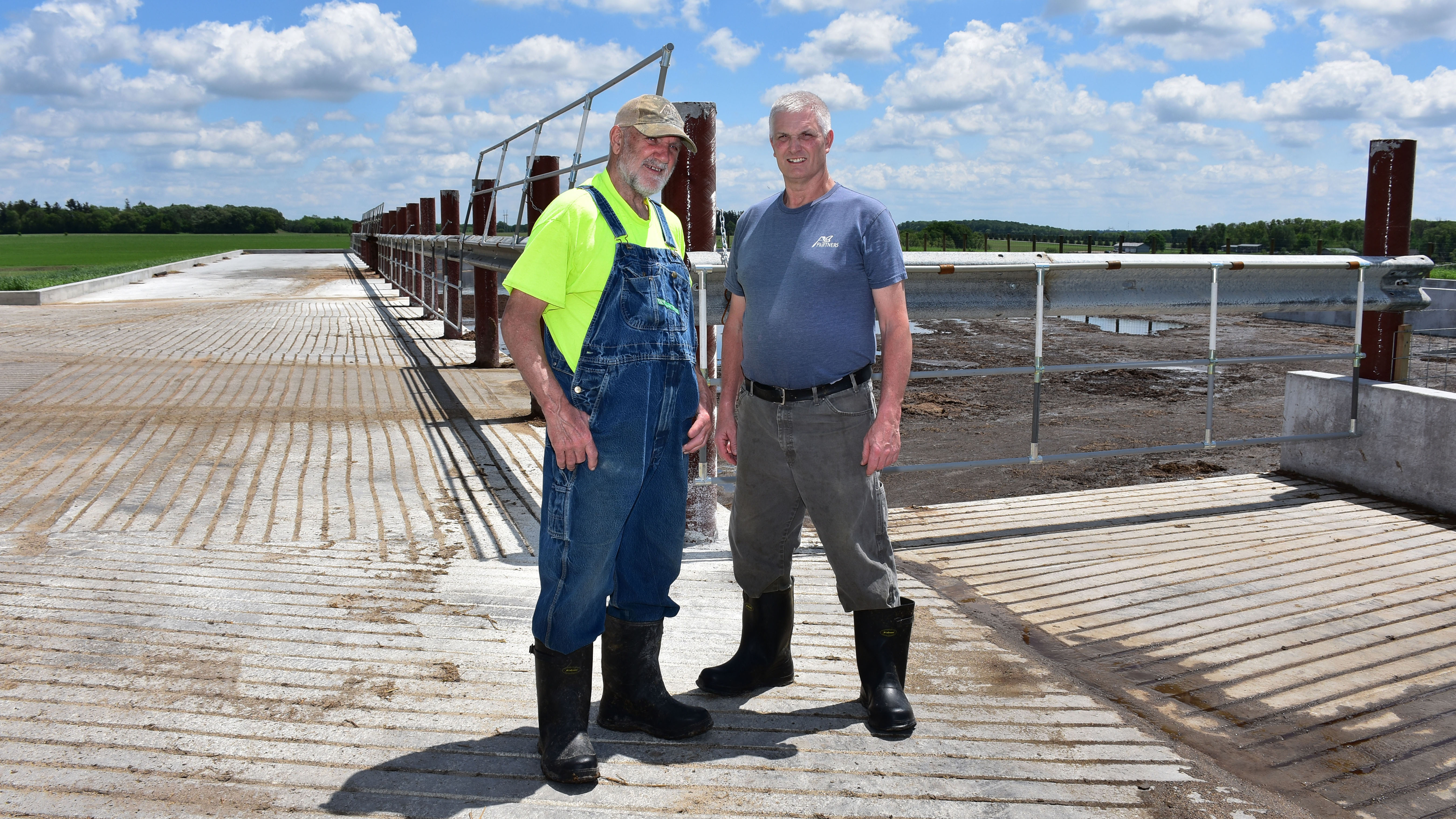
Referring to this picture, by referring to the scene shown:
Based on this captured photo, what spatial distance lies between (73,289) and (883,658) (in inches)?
1147

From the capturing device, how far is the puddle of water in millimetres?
29469

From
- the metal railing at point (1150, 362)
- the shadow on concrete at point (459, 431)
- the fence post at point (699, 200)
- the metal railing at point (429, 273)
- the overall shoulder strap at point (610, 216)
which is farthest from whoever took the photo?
the metal railing at point (429, 273)

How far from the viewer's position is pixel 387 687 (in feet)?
11.2

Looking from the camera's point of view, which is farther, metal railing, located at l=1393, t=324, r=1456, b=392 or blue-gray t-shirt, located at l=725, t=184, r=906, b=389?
metal railing, located at l=1393, t=324, r=1456, b=392

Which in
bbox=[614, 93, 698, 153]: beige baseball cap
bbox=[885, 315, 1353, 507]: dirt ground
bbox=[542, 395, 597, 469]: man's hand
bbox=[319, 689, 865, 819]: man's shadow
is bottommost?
bbox=[885, 315, 1353, 507]: dirt ground

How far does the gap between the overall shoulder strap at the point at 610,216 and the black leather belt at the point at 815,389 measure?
72 cm

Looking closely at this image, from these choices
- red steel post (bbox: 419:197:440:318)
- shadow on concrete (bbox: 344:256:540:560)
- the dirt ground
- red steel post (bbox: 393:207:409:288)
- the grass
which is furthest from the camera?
the grass

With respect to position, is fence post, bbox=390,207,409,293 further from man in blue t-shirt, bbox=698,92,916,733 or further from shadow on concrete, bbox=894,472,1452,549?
man in blue t-shirt, bbox=698,92,916,733

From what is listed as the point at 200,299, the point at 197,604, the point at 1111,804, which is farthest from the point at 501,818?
the point at 200,299

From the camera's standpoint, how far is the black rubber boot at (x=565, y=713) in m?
2.80

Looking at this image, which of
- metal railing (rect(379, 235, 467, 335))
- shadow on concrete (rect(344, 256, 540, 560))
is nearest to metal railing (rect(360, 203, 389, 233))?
metal railing (rect(379, 235, 467, 335))

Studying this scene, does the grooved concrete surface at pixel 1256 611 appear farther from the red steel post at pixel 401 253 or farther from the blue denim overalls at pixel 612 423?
the red steel post at pixel 401 253

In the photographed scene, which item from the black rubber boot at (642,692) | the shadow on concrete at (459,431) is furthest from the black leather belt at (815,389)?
the shadow on concrete at (459,431)

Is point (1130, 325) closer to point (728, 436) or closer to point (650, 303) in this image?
point (728, 436)
